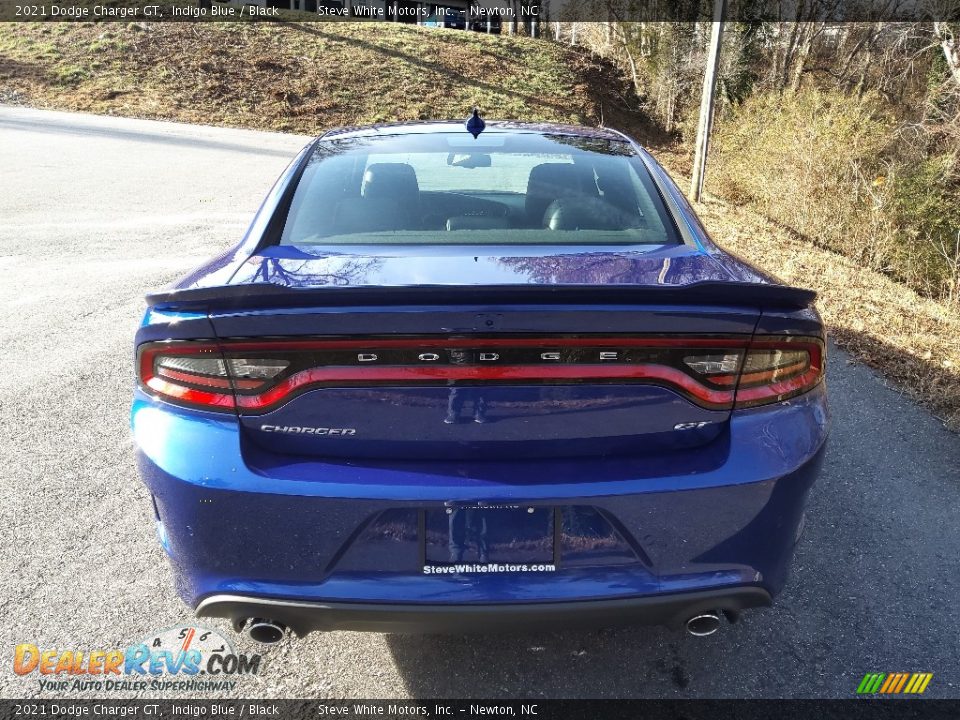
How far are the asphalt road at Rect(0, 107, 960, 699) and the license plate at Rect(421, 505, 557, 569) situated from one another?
0.66m

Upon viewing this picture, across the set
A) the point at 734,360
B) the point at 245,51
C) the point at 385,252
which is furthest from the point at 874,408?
the point at 245,51

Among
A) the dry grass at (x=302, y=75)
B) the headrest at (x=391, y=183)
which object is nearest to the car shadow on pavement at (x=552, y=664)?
the headrest at (x=391, y=183)

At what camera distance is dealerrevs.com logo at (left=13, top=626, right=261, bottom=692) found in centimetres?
233

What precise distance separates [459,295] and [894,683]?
1.87 meters

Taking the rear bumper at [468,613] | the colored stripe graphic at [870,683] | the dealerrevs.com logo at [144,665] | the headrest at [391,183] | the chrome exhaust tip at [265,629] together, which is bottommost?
the dealerrevs.com logo at [144,665]

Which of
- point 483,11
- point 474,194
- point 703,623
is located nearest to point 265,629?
point 703,623

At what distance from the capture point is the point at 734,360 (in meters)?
1.95

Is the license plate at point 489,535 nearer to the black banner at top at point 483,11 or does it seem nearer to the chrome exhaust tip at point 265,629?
the chrome exhaust tip at point 265,629

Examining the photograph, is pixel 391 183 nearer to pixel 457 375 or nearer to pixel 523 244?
pixel 523 244

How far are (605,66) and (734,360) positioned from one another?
35.1m

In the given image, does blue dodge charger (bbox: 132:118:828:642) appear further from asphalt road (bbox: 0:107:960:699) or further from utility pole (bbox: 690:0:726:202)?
utility pole (bbox: 690:0:726:202)

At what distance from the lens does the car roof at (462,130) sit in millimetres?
3551

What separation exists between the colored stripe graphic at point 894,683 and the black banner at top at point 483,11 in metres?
16.2

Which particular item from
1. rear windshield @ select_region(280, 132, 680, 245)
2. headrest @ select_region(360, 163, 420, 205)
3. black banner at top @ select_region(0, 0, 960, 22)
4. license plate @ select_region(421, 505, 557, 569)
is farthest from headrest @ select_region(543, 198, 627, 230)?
black banner at top @ select_region(0, 0, 960, 22)
